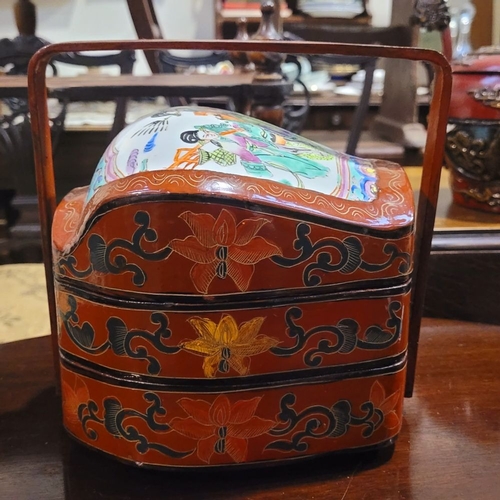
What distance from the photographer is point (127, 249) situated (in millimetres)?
339

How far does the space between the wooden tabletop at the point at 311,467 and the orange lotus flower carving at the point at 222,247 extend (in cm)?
13

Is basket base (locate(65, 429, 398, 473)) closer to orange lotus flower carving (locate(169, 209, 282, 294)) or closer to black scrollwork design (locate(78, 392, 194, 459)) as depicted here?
black scrollwork design (locate(78, 392, 194, 459))

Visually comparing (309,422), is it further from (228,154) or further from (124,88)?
(124,88)

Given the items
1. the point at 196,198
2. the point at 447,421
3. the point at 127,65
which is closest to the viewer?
the point at 196,198

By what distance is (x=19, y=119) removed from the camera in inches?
63.5

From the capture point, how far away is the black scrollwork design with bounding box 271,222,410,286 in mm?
343

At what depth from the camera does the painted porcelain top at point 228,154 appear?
0.36m

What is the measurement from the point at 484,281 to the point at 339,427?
1.09ft

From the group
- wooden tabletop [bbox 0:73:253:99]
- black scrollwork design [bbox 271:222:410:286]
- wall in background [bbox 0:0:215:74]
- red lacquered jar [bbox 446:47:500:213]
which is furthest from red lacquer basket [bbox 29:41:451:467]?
wall in background [bbox 0:0:215:74]

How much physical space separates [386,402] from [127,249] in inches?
7.7

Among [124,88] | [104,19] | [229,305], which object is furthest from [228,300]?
[104,19]

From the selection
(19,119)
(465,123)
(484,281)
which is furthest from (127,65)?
(484,281)

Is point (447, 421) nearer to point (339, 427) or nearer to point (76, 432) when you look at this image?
point (339, 427)

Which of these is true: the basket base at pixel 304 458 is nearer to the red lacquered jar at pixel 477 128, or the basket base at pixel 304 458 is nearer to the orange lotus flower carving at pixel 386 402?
the orange lotus flower carving at pixel 386 402
